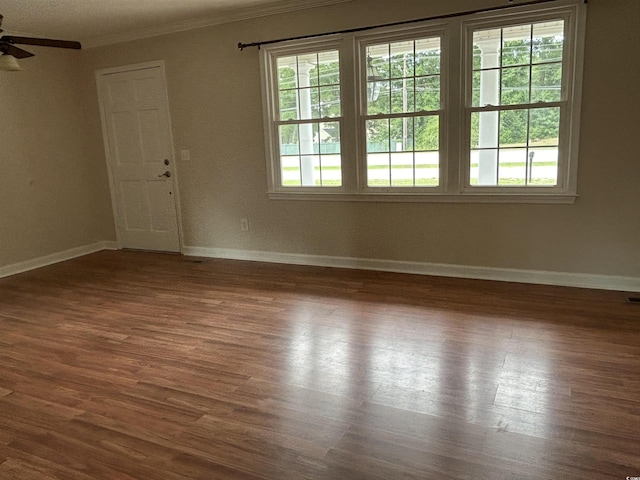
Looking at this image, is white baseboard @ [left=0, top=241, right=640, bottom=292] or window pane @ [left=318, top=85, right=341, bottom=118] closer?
white baseboard @ [left=0, top=241, right=640, bottom=292]

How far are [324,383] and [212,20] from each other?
3940mm

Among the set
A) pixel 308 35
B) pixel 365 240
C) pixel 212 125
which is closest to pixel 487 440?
pixel 365 240

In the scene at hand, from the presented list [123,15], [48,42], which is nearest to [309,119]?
[123,15]

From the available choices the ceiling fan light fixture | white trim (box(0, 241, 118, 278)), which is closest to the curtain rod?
the ceiling fan light fixture

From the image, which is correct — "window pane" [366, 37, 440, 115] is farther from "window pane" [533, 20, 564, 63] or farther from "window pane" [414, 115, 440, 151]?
"window pane" [533, 20, 564, 63]

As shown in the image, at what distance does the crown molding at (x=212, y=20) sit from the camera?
4.38 m

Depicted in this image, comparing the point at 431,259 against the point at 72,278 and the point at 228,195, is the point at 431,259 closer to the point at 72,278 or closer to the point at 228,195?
the point at 228,195

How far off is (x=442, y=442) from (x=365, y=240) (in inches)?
110

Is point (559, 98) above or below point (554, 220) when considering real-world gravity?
above

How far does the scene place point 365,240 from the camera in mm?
4645

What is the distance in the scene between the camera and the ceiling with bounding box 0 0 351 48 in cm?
416

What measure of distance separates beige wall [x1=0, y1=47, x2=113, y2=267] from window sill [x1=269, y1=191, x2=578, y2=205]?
102 inches

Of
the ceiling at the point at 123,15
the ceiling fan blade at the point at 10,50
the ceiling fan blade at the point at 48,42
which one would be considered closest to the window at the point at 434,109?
the ceiling at the point at 123,15

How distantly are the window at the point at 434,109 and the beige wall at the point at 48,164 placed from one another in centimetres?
262
